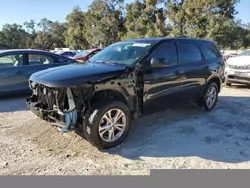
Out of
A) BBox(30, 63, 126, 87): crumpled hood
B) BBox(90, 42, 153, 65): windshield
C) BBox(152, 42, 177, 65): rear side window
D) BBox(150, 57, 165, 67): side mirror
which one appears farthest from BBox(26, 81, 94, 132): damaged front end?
BBox(152, 42, 177, 65): rear side window

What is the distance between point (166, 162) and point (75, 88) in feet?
5.42

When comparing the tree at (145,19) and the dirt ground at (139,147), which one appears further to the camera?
the tree at (145,19)

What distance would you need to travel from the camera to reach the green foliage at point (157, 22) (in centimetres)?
2984

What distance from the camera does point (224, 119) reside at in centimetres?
543

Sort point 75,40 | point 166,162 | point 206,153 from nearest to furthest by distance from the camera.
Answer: point 166,162, point 206,153, point 75,40

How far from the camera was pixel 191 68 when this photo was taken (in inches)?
207

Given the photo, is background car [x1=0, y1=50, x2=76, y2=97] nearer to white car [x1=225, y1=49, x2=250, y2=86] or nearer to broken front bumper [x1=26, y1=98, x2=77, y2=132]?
broken front bumper [x1=26, y1=98, x2=77, y2=132]

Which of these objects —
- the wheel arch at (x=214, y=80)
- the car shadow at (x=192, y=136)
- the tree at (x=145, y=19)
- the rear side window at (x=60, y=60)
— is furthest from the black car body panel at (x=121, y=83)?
the tree at (x=145, y=19)

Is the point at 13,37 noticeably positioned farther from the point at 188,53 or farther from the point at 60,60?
the point at 188,53

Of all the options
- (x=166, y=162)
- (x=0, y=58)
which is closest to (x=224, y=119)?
(x=166, y=162)

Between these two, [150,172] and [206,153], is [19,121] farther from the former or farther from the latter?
[206,153]

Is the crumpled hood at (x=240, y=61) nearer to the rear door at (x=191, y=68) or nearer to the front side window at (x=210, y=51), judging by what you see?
the front side window at (x=210, y=51)

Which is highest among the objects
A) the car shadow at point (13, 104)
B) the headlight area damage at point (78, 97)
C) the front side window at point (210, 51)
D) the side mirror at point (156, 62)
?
the front side window at point (210, 51)

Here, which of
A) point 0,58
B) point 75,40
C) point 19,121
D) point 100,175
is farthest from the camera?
point 75,40
